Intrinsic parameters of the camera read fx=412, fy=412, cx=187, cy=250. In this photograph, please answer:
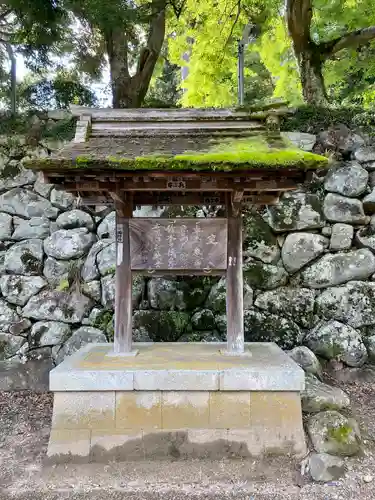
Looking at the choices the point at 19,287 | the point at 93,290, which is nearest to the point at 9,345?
the point at 19,287

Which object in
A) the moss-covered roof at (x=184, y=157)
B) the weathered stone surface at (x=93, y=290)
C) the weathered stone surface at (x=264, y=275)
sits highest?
the moss-covered roof at (x=184, y=157)

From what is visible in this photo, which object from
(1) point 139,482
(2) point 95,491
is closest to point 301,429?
(1) point 139,482

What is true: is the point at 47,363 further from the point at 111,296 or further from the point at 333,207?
the point at 333,207

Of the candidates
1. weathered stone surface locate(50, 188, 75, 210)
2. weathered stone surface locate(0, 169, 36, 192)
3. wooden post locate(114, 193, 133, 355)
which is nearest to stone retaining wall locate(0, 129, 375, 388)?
weathered stone surface locate(50, 188, 75, 210)

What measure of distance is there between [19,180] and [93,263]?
2.31 metres

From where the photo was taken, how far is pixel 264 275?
272 inches

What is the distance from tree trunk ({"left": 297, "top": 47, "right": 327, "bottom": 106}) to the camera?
839 centimetres

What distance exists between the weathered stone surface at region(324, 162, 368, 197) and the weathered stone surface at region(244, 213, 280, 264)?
1.32 m

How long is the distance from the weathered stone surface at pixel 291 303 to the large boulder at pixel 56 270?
3.31 meters

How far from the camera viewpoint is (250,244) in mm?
7059

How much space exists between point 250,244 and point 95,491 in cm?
442

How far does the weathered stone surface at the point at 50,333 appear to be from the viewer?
6.82 metres

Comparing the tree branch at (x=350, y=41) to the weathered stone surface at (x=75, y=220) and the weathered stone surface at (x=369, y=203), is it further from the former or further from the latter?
the weathered stone surface at (x=75, y=220)

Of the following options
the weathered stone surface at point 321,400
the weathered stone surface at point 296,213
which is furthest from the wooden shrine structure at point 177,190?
the weathered stone surface at point 296,213
